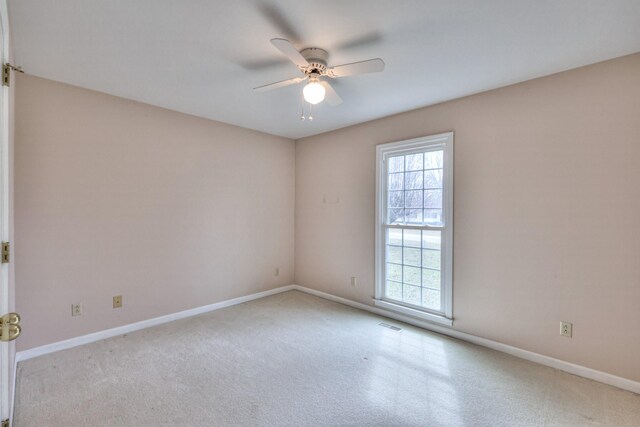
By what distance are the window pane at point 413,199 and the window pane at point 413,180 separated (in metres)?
0.05

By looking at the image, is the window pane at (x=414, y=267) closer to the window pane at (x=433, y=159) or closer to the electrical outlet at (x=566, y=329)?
the window pane at (x=433, y=159)

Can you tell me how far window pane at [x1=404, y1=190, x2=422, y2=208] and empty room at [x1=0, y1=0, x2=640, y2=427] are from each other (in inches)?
1.4

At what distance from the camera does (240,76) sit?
102 inches

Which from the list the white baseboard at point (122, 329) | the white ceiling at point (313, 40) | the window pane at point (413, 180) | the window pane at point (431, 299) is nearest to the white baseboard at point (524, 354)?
the window pane at point (431, 299)

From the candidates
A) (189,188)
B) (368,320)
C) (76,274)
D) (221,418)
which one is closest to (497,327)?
(368,320)

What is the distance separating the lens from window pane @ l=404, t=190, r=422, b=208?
340cm

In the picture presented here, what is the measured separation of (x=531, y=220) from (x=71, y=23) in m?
3.74

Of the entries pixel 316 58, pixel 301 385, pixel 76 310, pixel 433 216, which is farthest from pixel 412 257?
pixel 76 310

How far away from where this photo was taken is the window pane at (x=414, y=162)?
11.1ft

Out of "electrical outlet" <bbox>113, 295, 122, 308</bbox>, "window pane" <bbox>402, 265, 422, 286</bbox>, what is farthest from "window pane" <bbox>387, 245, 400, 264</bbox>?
"electrical outlet" <bbox>113, 295, 122, 308</bbox>

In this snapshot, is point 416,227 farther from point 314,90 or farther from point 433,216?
point 314,90

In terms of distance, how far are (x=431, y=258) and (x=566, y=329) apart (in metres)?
1.24

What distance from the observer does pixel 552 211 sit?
8.25 feet

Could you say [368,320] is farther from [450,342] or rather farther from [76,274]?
[76,274]
